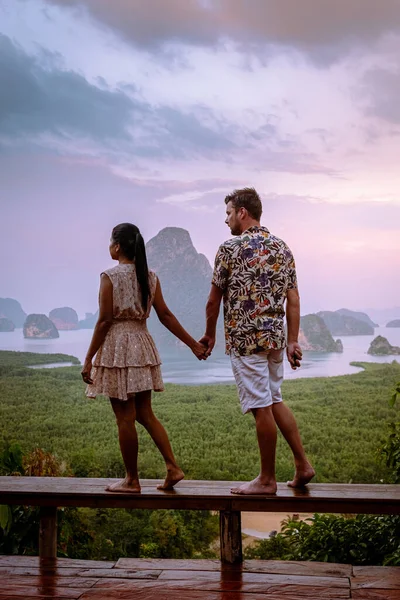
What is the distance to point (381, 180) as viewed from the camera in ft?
20.2

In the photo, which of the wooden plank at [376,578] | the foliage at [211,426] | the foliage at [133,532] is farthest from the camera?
the foliage at [211,426]

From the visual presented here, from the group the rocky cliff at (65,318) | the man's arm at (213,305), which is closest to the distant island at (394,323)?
the rocky cliff at (65,318)

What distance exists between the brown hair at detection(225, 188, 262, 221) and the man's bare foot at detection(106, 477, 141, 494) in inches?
48.5

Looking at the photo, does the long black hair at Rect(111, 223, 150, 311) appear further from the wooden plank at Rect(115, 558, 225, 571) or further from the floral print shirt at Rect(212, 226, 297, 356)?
the wooden plank at Rect(115, 558, 225, 571)

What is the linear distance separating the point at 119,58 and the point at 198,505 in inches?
186

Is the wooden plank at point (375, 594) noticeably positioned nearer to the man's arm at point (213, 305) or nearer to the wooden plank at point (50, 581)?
the wooden plank at point (50, 581)

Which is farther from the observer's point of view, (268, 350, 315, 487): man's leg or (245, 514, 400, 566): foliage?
(245, 514, 400, 566): foliage

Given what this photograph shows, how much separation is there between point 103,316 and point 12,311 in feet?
14.5

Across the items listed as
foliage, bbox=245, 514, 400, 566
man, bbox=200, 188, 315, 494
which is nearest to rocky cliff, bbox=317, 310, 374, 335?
foliage, bbox=245, 514, 400, 566

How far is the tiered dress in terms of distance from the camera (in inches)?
110

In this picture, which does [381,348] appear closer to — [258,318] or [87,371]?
[258,318]

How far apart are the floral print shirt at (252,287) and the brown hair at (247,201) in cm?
10

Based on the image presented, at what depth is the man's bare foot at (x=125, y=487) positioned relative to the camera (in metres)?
2.84

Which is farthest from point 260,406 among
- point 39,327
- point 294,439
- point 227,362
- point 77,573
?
point 39,327
